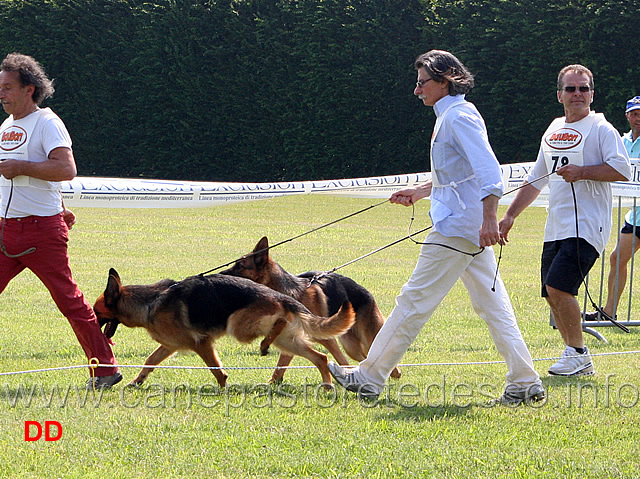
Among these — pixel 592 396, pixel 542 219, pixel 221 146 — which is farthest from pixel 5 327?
pixel 221 146

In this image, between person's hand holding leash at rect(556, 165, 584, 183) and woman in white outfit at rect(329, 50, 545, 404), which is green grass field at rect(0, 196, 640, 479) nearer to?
woman in white outfit at rect(329, 50, 545, 404)

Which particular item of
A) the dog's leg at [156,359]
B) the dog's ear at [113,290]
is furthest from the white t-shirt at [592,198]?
the dog's ear at [113,290]

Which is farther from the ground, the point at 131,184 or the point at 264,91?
the point at 131,184

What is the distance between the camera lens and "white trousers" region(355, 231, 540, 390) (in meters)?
5.07

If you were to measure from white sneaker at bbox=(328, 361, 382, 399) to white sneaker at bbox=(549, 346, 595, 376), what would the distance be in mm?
1528

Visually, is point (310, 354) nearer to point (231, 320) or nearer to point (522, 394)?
point (231, 320)

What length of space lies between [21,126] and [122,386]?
68.6 inches

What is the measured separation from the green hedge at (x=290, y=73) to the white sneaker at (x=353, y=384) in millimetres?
20648

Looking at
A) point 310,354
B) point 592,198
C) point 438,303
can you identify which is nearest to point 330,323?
point 310,354

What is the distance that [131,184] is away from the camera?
725cm

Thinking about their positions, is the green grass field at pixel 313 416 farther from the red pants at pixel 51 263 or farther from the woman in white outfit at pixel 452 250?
the red pants at pixel 51 263

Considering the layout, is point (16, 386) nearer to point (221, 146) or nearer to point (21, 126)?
point (21, 126)

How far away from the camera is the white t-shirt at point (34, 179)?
207 inches

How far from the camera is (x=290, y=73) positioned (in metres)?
27.4
